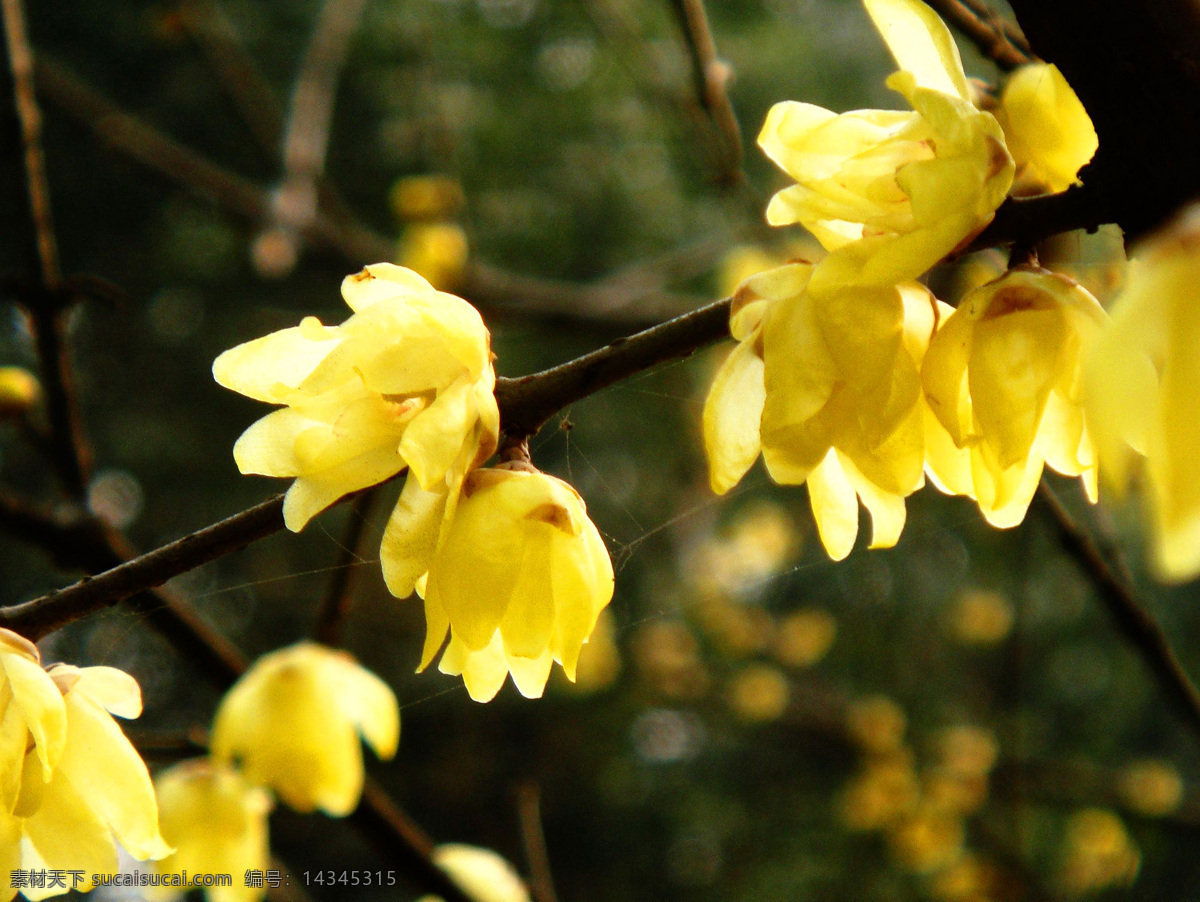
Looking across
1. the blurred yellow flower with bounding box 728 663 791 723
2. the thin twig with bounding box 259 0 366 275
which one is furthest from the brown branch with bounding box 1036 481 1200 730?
the blurred yellow flower with bounding box 728 663 791 723

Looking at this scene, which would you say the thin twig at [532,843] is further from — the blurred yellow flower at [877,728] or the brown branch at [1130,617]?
the blurred yellow flower at [877,728]

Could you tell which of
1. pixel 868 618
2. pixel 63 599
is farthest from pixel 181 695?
pixel 63 599

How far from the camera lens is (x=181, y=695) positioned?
657cm

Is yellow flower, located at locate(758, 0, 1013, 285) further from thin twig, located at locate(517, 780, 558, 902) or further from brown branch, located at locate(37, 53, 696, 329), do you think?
brown branch, located at locate(37, 53, 696, 329)

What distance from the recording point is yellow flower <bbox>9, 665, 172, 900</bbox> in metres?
0.66

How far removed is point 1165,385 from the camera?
332 millimetres

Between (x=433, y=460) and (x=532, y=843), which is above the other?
(x=433, y=460)

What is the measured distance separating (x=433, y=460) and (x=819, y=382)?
7.7 inches

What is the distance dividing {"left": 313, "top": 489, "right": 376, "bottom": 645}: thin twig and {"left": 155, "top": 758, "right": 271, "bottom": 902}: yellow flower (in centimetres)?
24

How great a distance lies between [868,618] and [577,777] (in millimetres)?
2392

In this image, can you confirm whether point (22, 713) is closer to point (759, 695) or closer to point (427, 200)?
point (427, 200)

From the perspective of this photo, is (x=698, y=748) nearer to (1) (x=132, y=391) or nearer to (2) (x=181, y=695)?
(2) (x=181, y=695)

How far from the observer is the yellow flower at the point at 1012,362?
1.67 feet

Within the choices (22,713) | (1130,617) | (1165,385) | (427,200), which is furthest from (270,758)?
(427,200)
